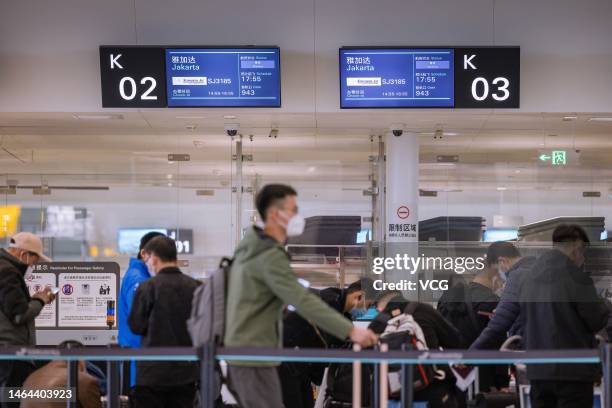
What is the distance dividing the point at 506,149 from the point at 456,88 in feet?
4.77

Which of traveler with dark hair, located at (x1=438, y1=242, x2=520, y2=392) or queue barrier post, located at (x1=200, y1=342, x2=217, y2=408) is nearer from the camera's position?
queue barrier post, located at (x1=200, y1=342, x2=217, y2=408)

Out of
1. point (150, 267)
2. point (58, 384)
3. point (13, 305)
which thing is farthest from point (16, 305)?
point (150, 267)

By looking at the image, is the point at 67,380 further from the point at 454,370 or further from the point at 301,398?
the point at 454,370

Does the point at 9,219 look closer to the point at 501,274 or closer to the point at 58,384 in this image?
the point at 58,384

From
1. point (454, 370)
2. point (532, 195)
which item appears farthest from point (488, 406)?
point (532, 195)

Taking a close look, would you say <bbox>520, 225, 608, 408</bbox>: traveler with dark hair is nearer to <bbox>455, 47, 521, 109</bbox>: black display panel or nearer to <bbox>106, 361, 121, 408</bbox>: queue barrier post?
<bbox>106, 361, 121, 408</bbox>: queue barrier post

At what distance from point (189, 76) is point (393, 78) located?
1868 millimetres

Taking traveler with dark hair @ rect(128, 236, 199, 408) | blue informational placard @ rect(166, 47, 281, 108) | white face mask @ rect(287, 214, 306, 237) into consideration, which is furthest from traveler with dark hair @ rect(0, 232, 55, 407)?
blue informational placard @ rect(166, 47, 281, 108)

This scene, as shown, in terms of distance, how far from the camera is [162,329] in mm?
5113

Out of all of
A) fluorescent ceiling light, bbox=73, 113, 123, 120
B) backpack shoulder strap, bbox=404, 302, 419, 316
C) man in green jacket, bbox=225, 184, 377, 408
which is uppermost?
fluorescent ceiling light, bbox=73, 113, 123, 120

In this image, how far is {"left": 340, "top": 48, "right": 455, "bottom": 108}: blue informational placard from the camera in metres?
8.10

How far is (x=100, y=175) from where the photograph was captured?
9.27 m

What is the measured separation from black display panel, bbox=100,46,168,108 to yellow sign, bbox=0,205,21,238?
77.2 inches

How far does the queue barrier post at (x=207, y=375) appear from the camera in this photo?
4.28 meters
